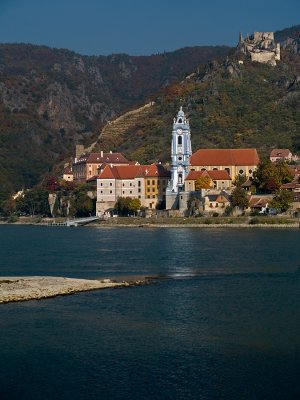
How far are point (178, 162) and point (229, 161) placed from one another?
4.45 m

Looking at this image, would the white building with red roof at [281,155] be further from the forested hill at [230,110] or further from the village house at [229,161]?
the forested hill at [230,110]

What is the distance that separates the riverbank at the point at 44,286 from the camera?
1144 inches

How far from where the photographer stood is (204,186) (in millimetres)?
72188

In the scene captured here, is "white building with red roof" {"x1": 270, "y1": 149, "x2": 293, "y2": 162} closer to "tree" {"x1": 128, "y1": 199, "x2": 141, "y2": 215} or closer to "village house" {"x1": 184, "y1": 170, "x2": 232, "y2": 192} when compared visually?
"village house" {"x1": 184, "y1": 170, "x2": 232, "y2": 192}

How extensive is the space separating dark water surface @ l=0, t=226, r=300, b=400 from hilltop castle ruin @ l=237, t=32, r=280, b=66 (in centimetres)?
7254

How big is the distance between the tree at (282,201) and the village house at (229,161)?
25.7ft

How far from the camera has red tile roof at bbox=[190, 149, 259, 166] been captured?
251 feet

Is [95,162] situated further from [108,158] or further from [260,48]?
[260,48]

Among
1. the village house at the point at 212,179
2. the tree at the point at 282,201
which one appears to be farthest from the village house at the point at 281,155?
the tree at the point at 282,201

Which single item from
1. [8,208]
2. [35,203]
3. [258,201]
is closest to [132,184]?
[258,201]

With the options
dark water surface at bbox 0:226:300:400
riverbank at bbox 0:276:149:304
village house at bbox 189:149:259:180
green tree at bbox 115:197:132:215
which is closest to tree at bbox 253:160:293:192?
village house at bbox 189:149:259:180

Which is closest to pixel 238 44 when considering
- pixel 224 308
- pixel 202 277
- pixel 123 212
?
pixel 123 212

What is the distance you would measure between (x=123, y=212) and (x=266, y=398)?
60848 mm

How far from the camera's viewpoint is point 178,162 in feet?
247
